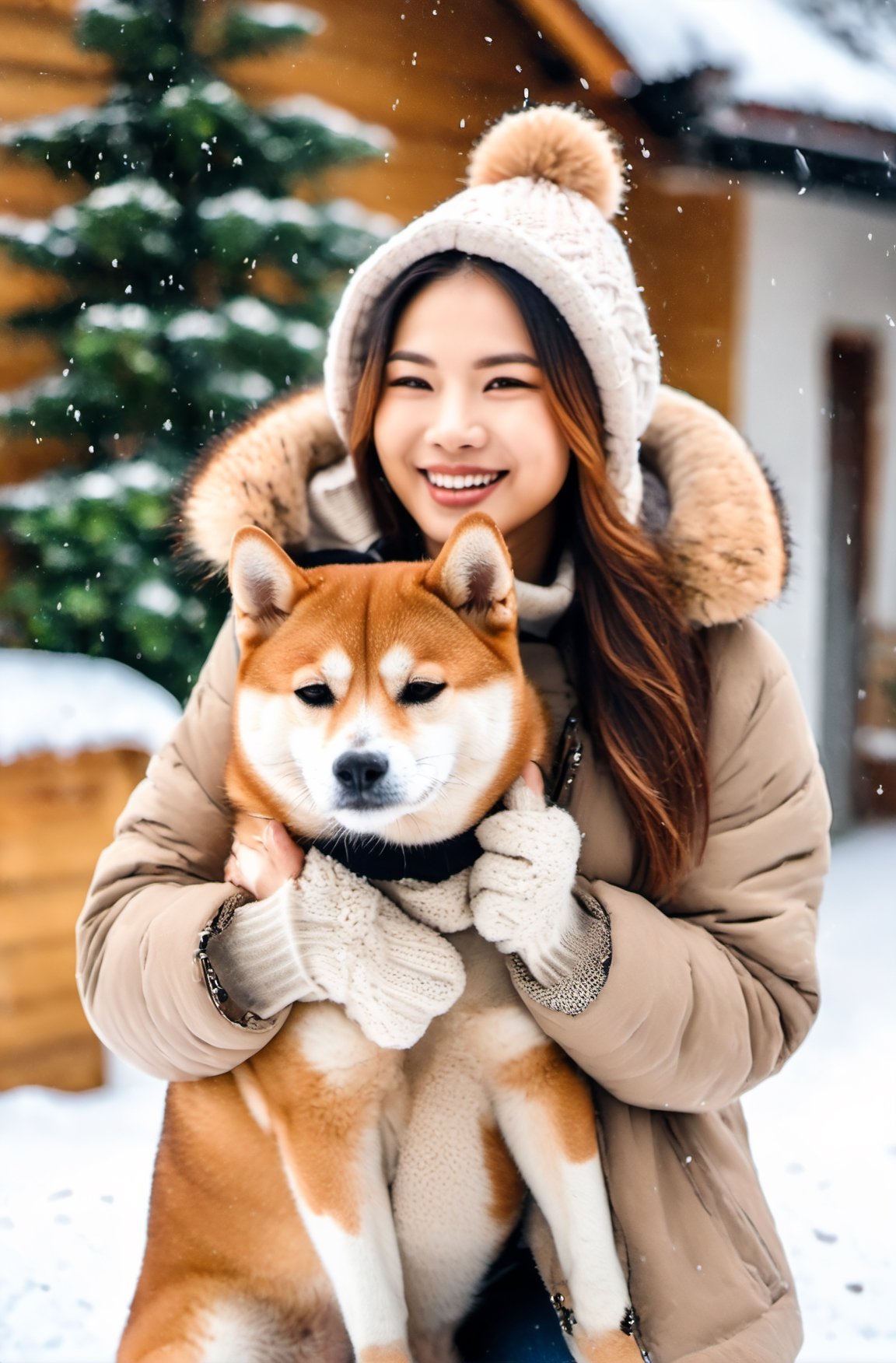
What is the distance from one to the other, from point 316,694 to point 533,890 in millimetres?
302

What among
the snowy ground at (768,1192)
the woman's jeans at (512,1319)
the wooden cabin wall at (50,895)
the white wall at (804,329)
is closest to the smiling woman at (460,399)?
the woman's jeans at (512,1319)

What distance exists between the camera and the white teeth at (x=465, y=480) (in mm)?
1338

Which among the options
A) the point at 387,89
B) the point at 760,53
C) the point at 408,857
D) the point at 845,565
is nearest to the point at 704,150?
the point at 760,53

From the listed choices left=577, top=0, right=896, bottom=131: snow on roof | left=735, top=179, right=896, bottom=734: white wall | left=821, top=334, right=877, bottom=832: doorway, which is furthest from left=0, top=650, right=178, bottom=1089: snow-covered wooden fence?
left=821, top=334, right=877, bottom=832: doorway

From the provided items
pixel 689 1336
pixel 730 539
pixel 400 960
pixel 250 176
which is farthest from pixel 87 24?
pixel 689 1336

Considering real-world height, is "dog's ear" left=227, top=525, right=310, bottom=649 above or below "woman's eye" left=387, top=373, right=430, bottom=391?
below

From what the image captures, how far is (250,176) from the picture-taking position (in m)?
3.03

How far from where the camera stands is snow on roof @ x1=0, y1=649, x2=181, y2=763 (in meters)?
2.75

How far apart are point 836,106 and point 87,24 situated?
212 centimetres

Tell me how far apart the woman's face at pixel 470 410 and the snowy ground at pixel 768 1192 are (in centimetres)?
138

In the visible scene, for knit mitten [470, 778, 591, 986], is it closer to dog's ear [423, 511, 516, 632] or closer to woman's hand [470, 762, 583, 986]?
woman's hand [470, 762, 583, 986]

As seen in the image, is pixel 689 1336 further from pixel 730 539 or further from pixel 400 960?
pixel 730 539

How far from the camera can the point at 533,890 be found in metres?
1.14

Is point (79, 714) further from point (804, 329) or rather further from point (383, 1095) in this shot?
point (804, 329)
